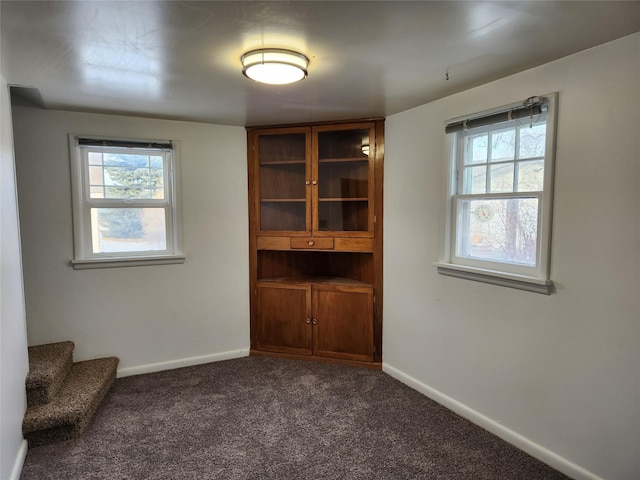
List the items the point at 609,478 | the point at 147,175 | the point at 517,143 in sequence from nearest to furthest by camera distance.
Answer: the point at 609,478
the point at 517,143
the point at 147,175

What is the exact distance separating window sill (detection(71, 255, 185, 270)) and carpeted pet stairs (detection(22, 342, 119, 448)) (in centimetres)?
63

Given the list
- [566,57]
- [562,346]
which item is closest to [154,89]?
[566,57]

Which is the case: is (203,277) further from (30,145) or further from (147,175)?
(30,145)

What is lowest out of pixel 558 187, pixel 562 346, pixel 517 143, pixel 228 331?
pixel 228 331

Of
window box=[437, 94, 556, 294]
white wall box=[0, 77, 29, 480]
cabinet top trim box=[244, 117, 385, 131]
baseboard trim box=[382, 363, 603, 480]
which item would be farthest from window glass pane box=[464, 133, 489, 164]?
white wall box=[0, 77, 29, 480]

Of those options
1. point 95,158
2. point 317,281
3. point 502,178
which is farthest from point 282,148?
point 502,178

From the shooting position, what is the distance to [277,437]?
2.36 meters

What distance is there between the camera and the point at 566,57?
6.31 ft

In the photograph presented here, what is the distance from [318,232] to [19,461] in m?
2.44

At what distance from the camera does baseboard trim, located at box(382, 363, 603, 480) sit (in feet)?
6.48

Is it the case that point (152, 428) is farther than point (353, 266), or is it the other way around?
point (353, 266)

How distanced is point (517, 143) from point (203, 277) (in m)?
2.70

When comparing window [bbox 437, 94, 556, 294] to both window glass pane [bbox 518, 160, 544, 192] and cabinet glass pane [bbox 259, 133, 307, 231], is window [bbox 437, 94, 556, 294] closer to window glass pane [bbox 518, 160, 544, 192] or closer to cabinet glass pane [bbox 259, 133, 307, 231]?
window glass pane [bbox 518, 160, 544, 192]

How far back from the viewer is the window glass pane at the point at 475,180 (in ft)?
8.07
